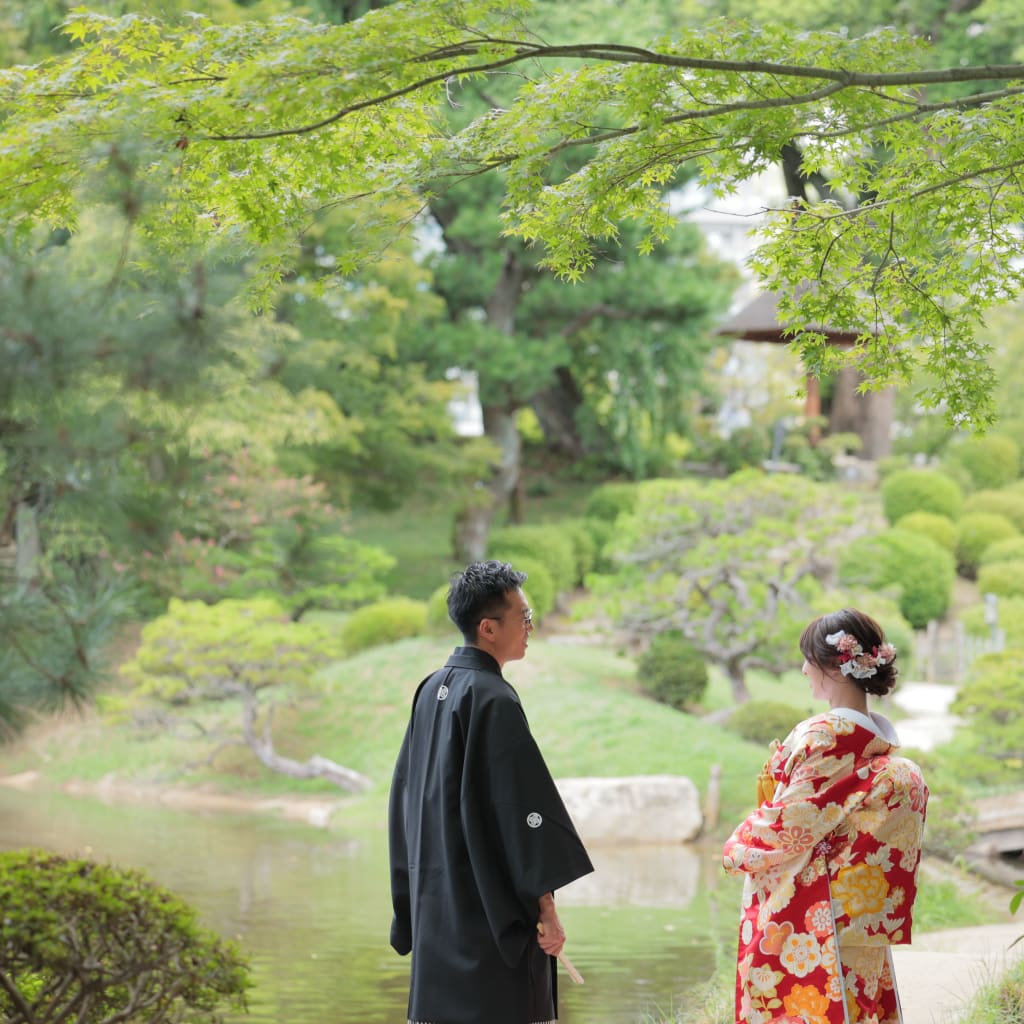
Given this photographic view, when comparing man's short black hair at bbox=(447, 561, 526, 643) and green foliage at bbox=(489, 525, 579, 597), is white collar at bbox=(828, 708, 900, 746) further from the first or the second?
green foliage at bbox=(489, 525, 579, 597)

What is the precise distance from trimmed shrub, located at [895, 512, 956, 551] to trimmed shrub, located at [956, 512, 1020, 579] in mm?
218

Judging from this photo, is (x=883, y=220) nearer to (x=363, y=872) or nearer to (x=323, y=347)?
(x=363, y=872)

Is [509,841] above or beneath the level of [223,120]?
beneath

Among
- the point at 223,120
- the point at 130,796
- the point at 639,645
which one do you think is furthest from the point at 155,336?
the point at 639,645

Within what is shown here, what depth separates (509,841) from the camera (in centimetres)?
265

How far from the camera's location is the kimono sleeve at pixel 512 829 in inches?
104

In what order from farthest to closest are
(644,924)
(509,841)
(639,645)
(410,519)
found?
(410,519) < (639,645) < (644,924) < (509,841)

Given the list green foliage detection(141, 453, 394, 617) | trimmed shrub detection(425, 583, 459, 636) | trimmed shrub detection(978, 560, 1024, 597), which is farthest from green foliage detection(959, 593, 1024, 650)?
green foliage detection(141, 453, 394, 617)

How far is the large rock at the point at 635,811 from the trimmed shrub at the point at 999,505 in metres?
11.8

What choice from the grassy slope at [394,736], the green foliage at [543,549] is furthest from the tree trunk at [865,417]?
the grassy slope at [394,736]

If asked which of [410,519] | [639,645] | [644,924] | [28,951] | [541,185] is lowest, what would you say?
[410,519]

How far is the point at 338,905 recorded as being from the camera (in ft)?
26.7

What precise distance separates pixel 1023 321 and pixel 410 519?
10.8m

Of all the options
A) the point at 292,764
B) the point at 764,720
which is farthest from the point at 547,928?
the point at 292,764
